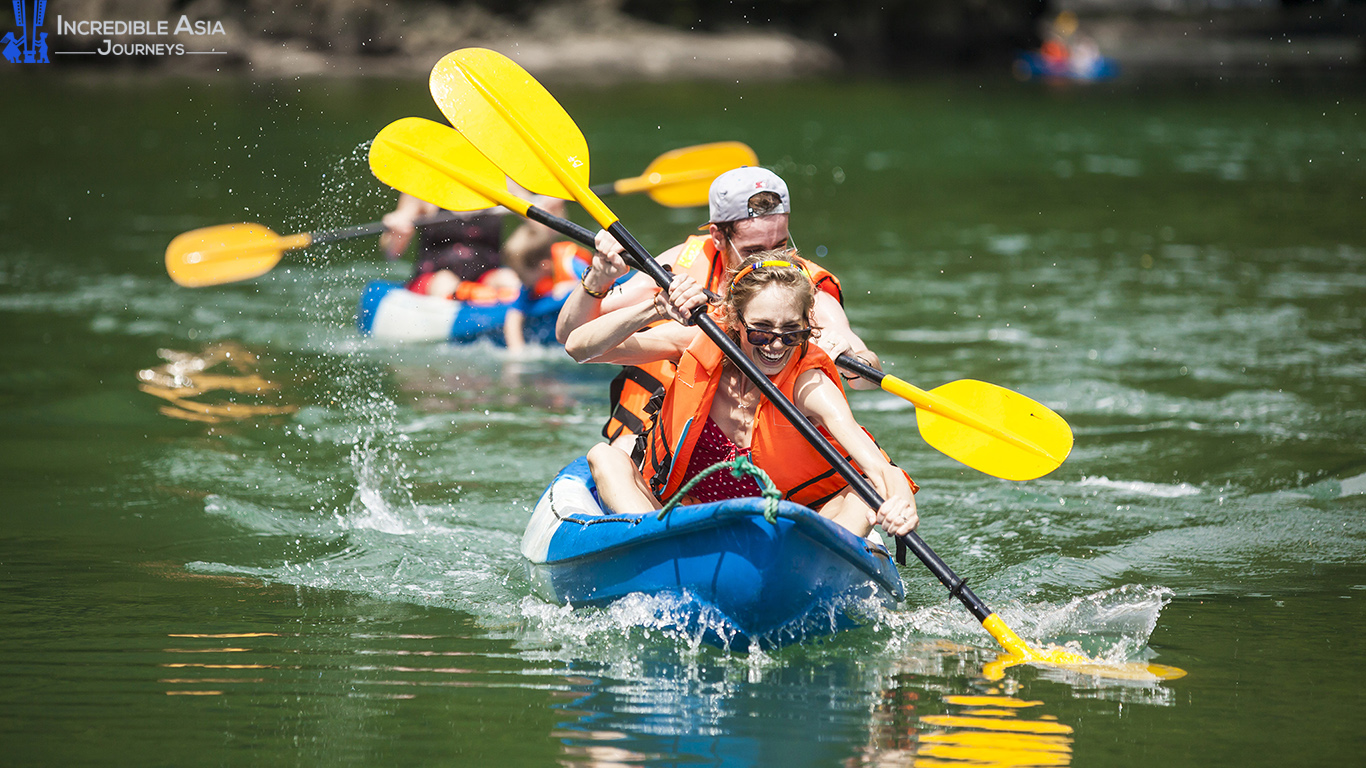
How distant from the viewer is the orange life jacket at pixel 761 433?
3.90 m

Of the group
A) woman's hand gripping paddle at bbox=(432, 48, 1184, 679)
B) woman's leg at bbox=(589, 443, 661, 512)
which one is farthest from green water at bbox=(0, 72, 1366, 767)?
woman's hand gripping paddle at bbox=(432, 48, 1184, 679)

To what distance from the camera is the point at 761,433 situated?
12.8ft

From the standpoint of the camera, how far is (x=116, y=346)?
8.09 m

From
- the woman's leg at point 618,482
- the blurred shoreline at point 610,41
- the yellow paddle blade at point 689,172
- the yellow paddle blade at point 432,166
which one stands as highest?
the blurred shoreline at point 610,41

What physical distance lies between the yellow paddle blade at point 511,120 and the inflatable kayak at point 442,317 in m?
2.97

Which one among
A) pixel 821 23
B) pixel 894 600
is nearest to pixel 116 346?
pixel 894 600

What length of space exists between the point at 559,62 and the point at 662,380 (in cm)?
2984

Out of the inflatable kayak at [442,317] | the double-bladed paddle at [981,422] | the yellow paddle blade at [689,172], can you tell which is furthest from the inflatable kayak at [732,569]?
the inflatable kayak at [442,317]

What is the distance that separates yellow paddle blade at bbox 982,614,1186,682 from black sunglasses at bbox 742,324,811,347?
37.2 inches

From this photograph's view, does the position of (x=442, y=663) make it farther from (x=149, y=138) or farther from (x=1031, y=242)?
(x=149, y=138)

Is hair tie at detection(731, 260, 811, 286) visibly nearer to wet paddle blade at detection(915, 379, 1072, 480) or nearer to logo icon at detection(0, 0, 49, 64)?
wet paddle blade at detection(915, 379, 1072, 480)

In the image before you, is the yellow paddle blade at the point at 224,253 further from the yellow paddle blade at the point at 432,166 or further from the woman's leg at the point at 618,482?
the woman's leg at the point at 618,482

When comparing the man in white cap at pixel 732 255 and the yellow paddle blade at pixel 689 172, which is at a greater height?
the yellow paddle blade at pixel 689 172

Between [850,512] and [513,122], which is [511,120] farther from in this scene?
[850,512]
